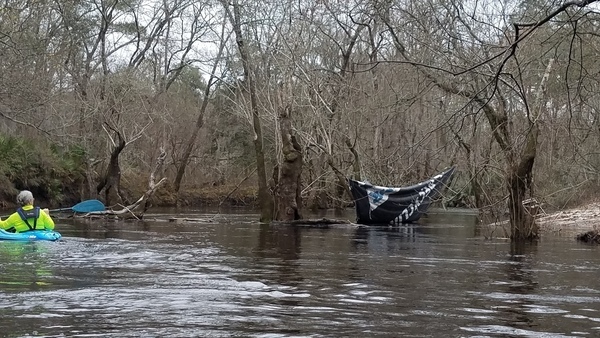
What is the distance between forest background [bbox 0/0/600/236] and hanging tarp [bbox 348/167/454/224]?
0.87 metres

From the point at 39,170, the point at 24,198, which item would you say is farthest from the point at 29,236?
the point at 39,170

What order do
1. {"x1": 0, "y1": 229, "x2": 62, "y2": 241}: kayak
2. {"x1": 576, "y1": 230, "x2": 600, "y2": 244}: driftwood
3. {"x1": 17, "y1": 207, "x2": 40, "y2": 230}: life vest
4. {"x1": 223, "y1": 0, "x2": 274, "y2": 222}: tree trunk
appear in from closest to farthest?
{"x1": 0, "y1": 229, "x2": 62, "y2": 241}: kayak < {"x1": 17, "y1": 207, "x2": 40, "y2": 230}: life vest < {"x1": 576, "y1": 230, "x2": 600, "y2": 244}: driftwood < {"x1": 223, "y1": 0, "x2": 274, "y2": 222}: tree trunk

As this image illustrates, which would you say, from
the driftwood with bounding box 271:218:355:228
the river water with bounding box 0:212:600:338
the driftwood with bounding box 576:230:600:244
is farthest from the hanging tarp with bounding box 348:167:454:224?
the river water with bounding box 0:212:600:338

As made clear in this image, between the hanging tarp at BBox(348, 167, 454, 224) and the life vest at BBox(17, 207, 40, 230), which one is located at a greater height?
the hanging tarp at BBox(348, 167, 454, 224)

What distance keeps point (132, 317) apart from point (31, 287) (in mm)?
2295

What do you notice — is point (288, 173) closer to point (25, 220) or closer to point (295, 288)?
point (25, 220)

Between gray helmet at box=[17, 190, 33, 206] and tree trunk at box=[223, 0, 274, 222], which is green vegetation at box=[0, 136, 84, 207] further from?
gray helmet at box=[17, 190, 33, 206]

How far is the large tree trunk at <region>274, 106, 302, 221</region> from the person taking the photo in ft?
73.5

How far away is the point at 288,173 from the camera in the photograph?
2250cm

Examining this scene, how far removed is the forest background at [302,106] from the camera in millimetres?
17141

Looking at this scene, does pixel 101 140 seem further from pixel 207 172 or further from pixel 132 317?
pixel 132 317

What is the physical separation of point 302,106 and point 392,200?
4859 mm

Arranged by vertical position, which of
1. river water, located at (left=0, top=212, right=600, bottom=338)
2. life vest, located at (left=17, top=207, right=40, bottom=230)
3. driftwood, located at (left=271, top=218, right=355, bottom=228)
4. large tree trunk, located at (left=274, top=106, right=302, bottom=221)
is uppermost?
large tree trunk, located at (left=274, top=106, right=302, bottom=221)

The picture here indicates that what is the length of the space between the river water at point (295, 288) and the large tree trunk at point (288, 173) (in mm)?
6003
